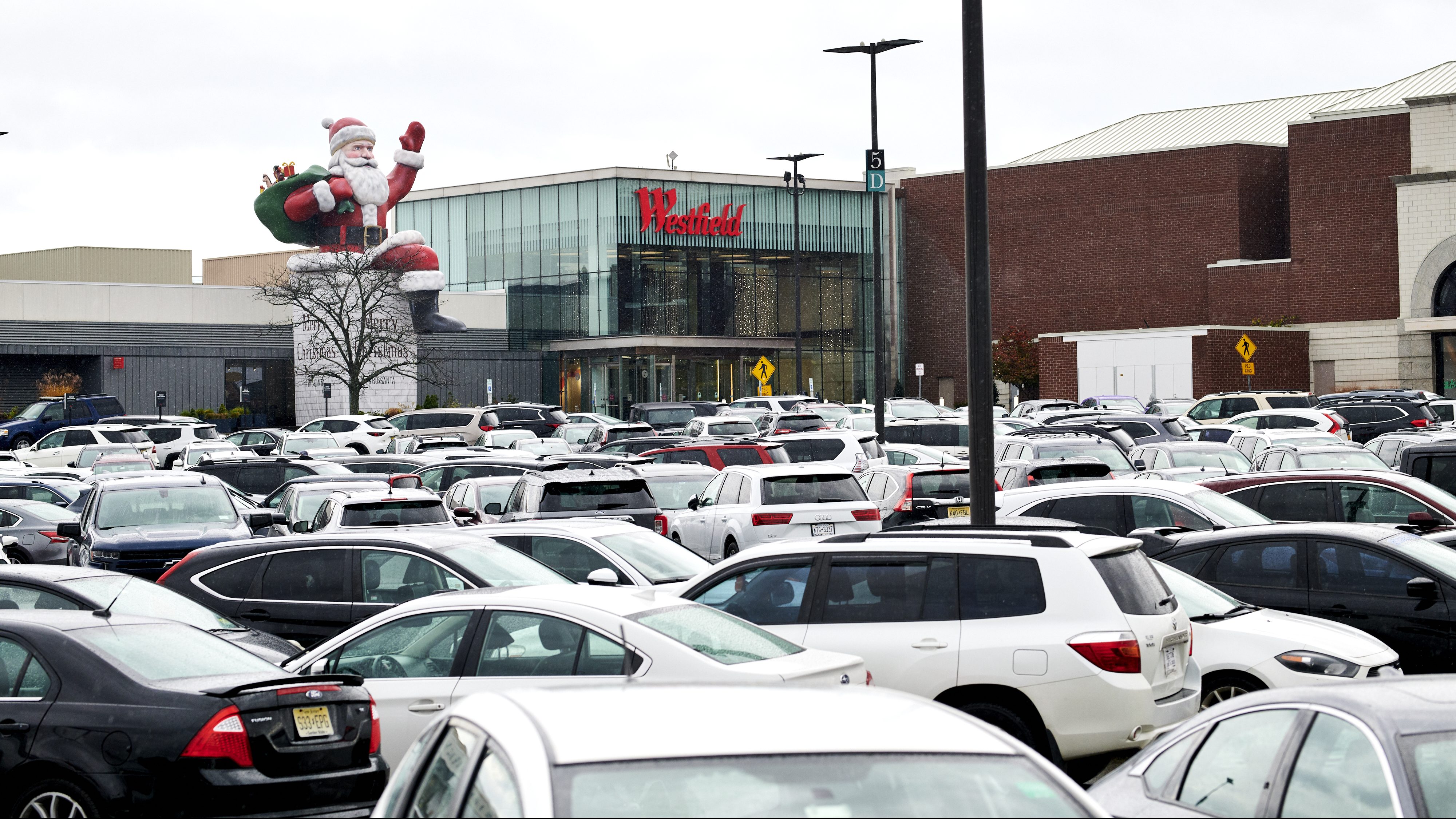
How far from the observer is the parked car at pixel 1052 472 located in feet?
66.6

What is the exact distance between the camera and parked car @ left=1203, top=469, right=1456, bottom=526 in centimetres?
1627

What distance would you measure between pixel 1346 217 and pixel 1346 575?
59495 mm

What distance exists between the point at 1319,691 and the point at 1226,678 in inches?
222

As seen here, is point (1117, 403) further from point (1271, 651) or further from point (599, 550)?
point (1271, 651)

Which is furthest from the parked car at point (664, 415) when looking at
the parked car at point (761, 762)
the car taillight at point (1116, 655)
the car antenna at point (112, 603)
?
the parked car at point (761, 762)

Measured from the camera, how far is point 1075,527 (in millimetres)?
11133

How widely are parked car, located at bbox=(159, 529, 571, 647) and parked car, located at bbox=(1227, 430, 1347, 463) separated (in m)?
16.1

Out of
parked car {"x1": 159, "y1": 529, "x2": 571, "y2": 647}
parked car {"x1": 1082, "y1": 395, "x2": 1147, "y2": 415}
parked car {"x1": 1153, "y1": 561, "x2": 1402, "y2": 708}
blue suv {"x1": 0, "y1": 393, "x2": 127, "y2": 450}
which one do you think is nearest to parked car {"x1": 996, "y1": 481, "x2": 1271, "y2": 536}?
parked car {"x1": 1153, "y1": 561, "x2": 1402, "y2": 708}

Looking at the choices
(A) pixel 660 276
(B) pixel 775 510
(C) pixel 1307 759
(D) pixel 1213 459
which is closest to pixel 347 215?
(A) pixel 660 276

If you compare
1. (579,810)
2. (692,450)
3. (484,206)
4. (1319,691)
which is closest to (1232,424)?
(692,450)

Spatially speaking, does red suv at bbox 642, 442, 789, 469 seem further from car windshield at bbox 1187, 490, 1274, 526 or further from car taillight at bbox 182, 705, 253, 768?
car taillight at bbox 182, 705, 253, 768

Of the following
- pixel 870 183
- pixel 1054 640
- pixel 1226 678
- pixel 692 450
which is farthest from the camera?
pixel 870 183

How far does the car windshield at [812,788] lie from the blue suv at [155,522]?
15.2 meters

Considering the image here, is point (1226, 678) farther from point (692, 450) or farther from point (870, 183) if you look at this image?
point (870, 183)
